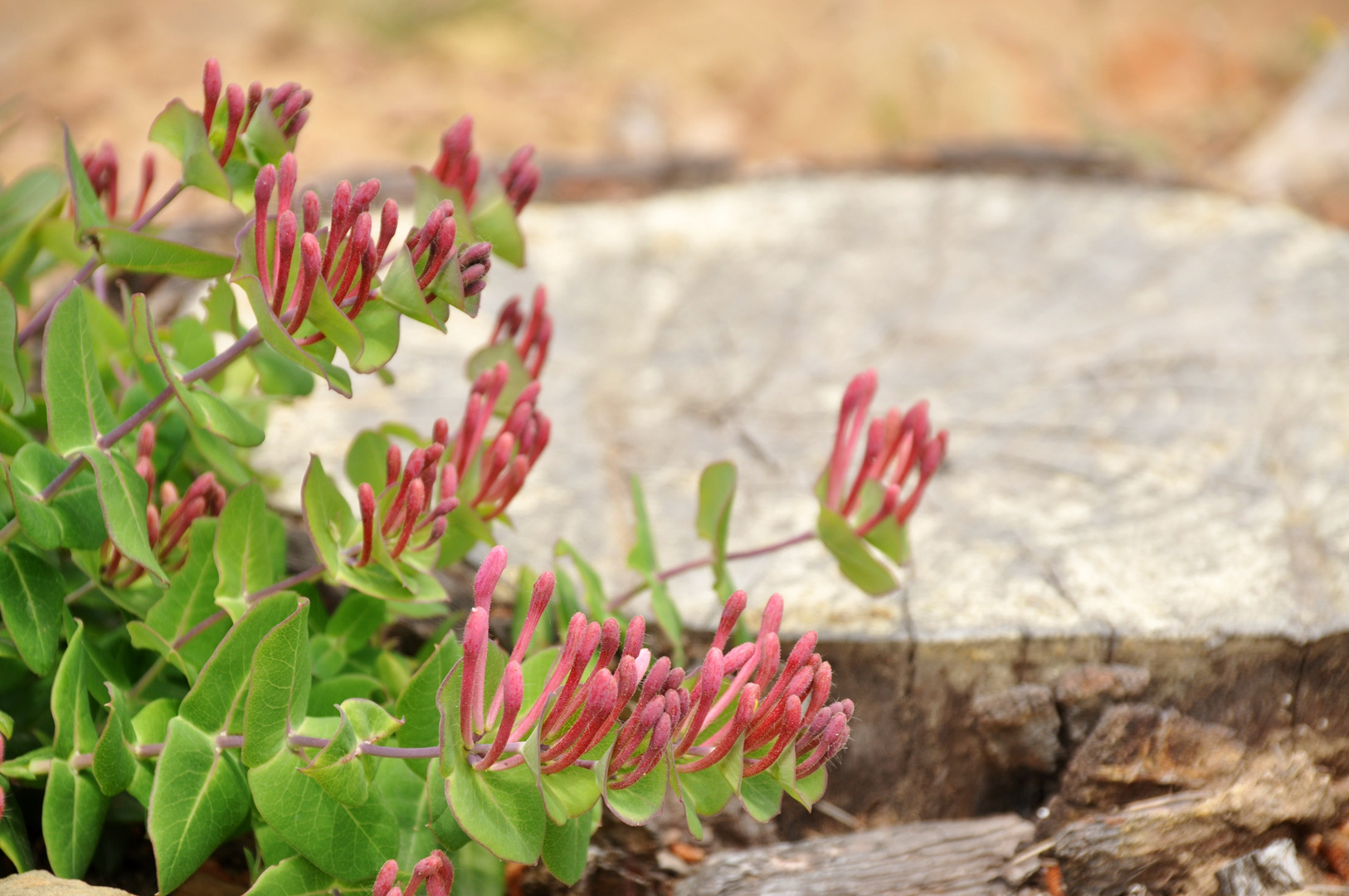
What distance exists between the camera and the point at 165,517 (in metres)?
1.13


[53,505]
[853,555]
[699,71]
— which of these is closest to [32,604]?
[53,505]

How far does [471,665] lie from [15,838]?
1.76 ft

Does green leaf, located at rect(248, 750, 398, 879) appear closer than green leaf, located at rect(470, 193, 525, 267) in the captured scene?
Yes

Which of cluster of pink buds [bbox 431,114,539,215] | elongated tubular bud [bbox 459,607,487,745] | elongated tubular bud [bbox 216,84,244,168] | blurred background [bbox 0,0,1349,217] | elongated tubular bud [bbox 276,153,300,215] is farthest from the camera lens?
blurred background [bbox 0,0,1349,217]

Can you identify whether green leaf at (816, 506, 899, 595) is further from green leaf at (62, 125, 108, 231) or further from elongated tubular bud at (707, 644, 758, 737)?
green leaf at (62, 125, 108, 231)

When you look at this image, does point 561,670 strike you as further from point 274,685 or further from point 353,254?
point 353,254

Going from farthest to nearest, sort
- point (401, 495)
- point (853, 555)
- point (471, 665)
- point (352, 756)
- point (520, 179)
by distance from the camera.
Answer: point (853, 555) < point (520, 179) < point (401, 495) < point (352, 756) < point (471, 665)

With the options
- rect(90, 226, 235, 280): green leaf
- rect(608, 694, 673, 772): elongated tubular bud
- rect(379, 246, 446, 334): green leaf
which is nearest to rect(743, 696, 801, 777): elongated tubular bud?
rect(608, 694, 673, 772): elongated tubular bud

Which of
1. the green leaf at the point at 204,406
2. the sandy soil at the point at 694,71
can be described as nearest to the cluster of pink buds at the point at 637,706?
the green leaf at the point at 204,406

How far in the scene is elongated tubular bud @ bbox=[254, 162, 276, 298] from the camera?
35.1 inches

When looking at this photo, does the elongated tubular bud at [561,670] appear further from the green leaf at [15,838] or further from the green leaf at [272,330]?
the green leaf at [15,838]

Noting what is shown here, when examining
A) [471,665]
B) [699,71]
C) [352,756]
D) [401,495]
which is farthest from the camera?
[699,71]

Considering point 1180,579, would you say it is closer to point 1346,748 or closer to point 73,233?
point 1346,748

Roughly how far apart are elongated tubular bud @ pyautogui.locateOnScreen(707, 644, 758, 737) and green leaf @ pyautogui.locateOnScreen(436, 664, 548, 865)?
165mm
